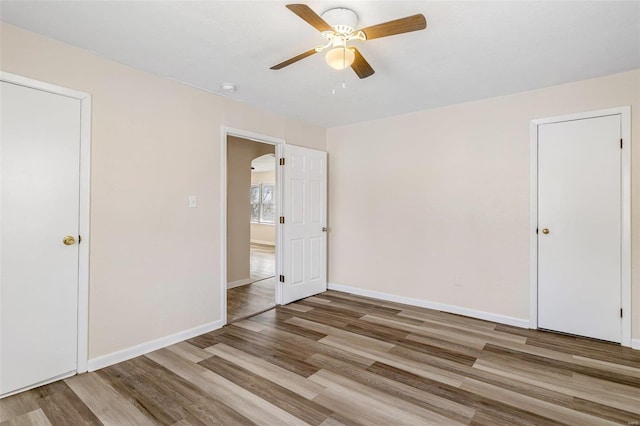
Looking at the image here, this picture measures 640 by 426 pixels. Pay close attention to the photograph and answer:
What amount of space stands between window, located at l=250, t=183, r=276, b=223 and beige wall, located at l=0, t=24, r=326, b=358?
Answer: 6774mm

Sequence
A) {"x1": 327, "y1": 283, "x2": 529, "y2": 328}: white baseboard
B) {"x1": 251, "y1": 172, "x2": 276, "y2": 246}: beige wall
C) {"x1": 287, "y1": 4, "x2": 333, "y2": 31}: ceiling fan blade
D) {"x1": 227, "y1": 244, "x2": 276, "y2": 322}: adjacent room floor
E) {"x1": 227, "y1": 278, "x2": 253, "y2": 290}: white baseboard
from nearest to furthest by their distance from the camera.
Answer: {"x1": 287, "y1": 4, "x2": 333, "y2": 31}: ceiling fan blade → {"x1": 327, "y1": 283, "x2": 529, "y2": 328}: white baseboard → {"x1": 227, "y1": 244, "x2": 276, "y2": 322}: adjacent room floor → {"x1": 227, "y1": 278, "x2": 253, "y2": 290}: white baseboard → {"x1": 251, "y1": 172, "x2": 276, "y2": 246}: beige wall

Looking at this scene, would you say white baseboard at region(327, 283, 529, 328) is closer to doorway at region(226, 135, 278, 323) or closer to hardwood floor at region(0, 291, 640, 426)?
hardwood floor at region(0, 291, 640, 426)

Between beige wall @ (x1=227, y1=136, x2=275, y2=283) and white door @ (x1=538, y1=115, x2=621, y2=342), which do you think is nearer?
white door @ (x1=538, y1=115, x2=621, y2=342)

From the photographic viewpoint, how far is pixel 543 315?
3275 millimetres

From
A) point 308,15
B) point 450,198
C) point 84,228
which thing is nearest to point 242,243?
point 84,228

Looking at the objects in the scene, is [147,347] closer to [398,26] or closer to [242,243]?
[242,243]

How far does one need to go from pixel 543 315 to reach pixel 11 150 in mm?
4742

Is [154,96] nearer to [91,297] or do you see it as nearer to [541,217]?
[91,297]

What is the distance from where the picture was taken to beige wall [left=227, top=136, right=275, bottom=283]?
16.5 feet

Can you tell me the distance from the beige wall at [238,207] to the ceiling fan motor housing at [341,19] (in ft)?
11.1

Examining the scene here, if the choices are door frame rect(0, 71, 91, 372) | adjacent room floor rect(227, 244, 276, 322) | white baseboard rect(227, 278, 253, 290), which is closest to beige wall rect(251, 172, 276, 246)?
adjacent room floor rect(227, 244, 276, 322)

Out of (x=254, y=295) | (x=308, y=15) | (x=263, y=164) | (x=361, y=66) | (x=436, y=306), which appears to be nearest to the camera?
(x=308, y=15)

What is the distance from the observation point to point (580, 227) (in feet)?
10.1

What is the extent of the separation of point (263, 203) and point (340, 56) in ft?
28.5
